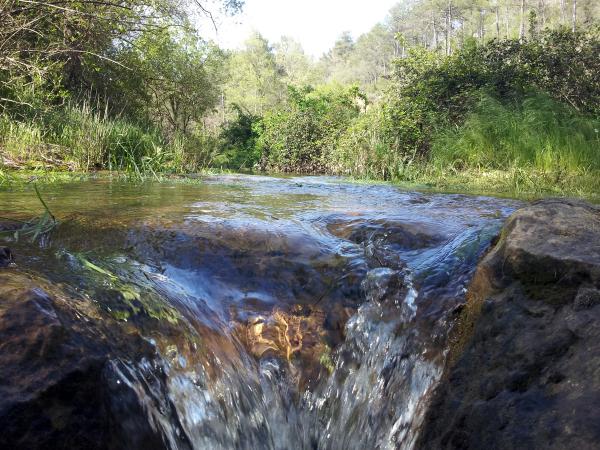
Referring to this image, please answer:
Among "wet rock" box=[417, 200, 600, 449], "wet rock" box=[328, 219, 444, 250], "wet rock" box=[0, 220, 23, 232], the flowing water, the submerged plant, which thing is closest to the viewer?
"wet rock" box=[417, 200, 600, 449]

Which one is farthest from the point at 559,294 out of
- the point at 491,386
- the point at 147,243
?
the point at 147,243

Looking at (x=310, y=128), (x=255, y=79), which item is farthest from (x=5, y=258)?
(x=255, y=79)

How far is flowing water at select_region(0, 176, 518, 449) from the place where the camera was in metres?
1.80

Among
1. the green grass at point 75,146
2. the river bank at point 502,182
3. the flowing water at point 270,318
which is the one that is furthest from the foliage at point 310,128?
the flowing water at point 270,318

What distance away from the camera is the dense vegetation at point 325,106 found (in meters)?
7.70

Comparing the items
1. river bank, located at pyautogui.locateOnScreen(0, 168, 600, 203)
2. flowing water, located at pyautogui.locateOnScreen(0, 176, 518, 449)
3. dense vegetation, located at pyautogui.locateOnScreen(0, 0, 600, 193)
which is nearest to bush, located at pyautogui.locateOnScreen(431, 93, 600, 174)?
dense vegetation, located at pyautogui.locateOnScreen(0, 0, 600, 193)

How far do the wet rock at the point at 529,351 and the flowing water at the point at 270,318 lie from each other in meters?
0.21

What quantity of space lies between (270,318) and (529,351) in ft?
3.85

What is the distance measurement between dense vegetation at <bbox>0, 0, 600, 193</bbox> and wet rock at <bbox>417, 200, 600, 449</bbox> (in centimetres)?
363

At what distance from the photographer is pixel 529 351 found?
5.15 ft

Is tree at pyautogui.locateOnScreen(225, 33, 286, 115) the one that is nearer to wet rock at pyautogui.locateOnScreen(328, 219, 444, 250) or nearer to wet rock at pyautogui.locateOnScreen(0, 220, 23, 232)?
wet rock at pyautogui.locateOnScreen(328, 219, 444, 250)

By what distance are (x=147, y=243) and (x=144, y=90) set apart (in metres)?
17.5

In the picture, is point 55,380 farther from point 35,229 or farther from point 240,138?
point 240,138

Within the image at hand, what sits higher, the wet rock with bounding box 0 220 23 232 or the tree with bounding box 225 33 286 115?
Answer: the tree with bounding box 225 33 286 115
